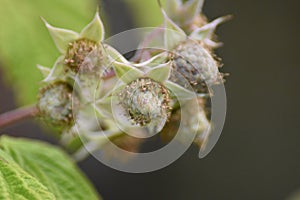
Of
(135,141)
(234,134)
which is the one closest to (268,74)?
(234,134)

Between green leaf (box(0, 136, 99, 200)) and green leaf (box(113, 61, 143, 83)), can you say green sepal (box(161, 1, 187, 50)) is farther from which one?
green leaf (box(0, 136, 99, 200))

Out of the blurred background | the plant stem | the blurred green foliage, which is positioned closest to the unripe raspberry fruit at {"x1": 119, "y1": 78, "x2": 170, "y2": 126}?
the plant stem

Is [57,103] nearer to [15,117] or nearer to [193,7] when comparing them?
[15,117]

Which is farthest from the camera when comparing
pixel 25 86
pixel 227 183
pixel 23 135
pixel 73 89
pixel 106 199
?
pixel 227 183

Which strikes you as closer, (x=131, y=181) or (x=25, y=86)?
(x=25, y=86)

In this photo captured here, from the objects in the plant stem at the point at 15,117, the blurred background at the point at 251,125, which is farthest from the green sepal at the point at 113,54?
the blurred background at the point at 251,125

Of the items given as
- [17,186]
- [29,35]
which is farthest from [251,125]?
[17,186]

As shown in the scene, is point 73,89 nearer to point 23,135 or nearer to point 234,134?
point 23,135
